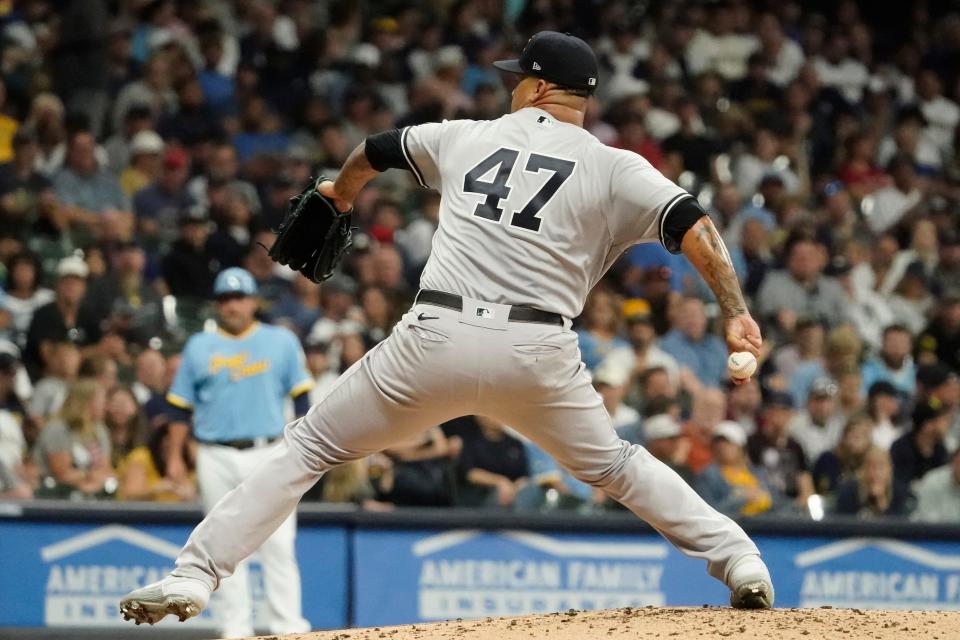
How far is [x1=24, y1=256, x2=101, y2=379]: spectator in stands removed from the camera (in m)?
10.5

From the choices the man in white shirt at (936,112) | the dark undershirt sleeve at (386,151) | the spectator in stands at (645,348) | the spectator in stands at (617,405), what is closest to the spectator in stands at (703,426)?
the spectator in stands at (617,405)

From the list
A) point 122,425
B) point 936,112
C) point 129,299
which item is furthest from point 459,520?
point 936,112

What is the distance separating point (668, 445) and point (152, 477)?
324 centimetres

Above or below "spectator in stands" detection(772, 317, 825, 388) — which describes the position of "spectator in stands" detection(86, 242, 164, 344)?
above

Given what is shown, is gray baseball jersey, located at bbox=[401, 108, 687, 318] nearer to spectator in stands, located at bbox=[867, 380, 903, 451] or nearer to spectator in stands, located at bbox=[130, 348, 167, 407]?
spectator in stands, located at bbox=[130, 348, 167, 407]

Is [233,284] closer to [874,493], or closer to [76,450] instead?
[76,450]

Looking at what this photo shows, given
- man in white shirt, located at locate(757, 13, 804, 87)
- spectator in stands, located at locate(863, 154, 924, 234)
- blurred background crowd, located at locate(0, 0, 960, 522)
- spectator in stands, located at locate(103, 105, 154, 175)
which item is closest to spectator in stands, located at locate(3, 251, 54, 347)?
blurred background crowd, located at locate(0, 0, 960, 522)

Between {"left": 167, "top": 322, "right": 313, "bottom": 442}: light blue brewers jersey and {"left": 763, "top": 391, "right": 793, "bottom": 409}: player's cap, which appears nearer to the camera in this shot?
{"left": 167, "top": 322, "right": 313, "bottom": 442}: light blue brewers jersey

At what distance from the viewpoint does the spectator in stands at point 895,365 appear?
1164 centimetres

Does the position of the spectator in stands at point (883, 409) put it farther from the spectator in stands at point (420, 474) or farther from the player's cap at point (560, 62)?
the player's cap at point (560, 62)

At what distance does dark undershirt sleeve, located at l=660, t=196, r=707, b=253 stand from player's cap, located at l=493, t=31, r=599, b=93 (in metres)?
0.57

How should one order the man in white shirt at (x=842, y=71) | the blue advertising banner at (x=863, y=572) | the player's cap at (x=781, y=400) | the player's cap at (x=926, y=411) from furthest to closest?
the man in white shirt at (x=842, y=71), the player's cap at (x=926, y=411), the player's cap at (x=781, y=400), the blue advertising banner at (x=863, y=572)

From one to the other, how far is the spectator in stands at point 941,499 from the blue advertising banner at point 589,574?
0.56 m

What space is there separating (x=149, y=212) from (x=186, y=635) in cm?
410
